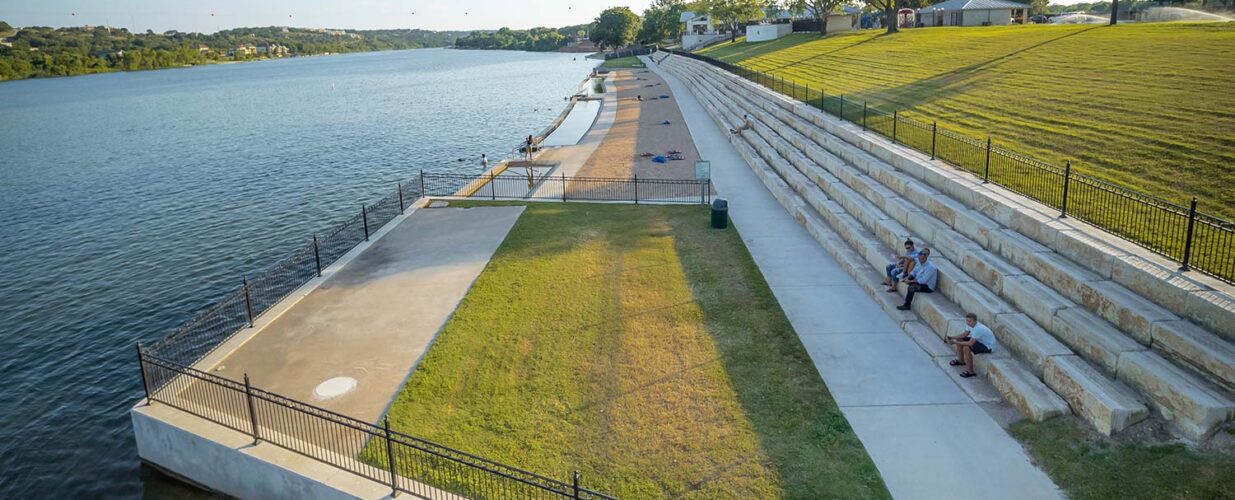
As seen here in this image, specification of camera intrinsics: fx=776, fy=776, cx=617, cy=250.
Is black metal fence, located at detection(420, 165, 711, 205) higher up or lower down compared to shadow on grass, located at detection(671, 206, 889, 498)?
higher up

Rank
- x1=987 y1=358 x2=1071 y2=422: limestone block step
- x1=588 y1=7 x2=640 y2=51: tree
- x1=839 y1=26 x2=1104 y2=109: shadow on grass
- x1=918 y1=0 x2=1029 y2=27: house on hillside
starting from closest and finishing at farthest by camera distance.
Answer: x1=987 y1=358 x2=1071 y2=422: limestone block step < x1=839 y1=26 x2=1104 y2=109: shadow on grass < x1=918 y1=0 x2=1029 y2=27: house on hillside < x1=588 y1=7 x2=640 y2=51: tree

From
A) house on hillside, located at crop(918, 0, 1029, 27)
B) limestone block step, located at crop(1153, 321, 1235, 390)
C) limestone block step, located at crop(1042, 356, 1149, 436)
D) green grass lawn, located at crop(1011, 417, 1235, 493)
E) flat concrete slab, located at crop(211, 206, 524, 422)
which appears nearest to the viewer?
green grass lawn, located at crop(1011, 417, 1235, 493)

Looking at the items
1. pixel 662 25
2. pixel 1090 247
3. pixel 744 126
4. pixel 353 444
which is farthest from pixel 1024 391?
pixel 662 25

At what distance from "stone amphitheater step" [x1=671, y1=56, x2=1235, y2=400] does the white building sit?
106154 mm

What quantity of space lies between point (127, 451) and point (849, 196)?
17.6m

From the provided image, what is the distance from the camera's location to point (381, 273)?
795 inches

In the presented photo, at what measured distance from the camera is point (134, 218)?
33.2 meters

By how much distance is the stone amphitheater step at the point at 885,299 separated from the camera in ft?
36.7

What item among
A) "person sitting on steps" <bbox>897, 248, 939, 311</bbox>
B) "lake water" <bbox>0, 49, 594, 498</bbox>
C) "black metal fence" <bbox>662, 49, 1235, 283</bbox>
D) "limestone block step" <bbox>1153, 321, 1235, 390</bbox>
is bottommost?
"lake water" <bbox>0, 49, 594, 498</bbox>

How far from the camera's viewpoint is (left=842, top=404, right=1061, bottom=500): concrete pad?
9.90 metres

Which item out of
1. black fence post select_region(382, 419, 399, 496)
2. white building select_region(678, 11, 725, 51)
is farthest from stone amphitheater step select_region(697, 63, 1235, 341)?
white building select_region(678, 11, 725, 51)

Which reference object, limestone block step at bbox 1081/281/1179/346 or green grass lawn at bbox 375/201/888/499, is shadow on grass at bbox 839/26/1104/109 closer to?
green grass lawn at bbox 375/201/888/499

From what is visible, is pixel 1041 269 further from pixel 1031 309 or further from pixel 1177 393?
pixel 1177 393

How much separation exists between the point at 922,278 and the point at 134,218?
32214 mm
